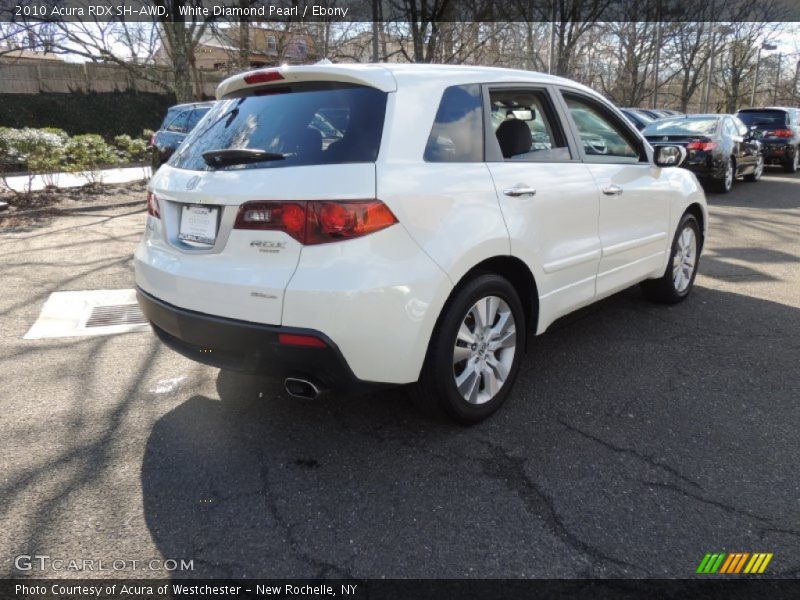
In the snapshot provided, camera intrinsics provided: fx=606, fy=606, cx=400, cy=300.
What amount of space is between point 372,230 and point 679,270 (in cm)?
359

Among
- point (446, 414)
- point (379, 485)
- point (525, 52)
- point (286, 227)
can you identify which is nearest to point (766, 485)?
point (446, 414)

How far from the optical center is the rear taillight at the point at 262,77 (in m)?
2.98

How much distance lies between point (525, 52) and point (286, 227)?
90.7 feet

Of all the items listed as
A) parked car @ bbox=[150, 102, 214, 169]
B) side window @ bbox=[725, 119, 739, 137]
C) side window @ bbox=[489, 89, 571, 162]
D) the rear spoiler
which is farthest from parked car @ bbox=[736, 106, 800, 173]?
the rear spoiler

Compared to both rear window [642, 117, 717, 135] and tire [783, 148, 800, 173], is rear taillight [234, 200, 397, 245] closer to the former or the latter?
rear window [642, 117, 717, 135]

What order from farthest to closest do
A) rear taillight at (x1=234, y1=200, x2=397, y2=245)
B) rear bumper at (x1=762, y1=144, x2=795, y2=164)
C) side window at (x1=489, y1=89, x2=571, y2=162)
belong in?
rear bumper at (x1=762, y1=144, x2=795, y2=164), side window at (x1=489, y1=89, x2=571, y2=162), rear taillight at (x1=234, y1=200, x2=397, y2=245)

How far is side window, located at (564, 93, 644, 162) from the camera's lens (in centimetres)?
387

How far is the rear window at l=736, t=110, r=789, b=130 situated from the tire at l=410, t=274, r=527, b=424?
1721cm

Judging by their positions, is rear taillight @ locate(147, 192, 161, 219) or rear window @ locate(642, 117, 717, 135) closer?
rear taillight @ locate(147, 192, 161, 219)

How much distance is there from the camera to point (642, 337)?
445 cm

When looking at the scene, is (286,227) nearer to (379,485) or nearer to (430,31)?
(379,485)

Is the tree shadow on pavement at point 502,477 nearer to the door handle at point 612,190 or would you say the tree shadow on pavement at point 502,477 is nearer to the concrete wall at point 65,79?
the door handle at point 612,190

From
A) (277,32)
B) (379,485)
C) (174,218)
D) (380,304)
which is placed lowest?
(379,485)

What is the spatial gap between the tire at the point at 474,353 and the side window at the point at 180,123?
33.0 ft
